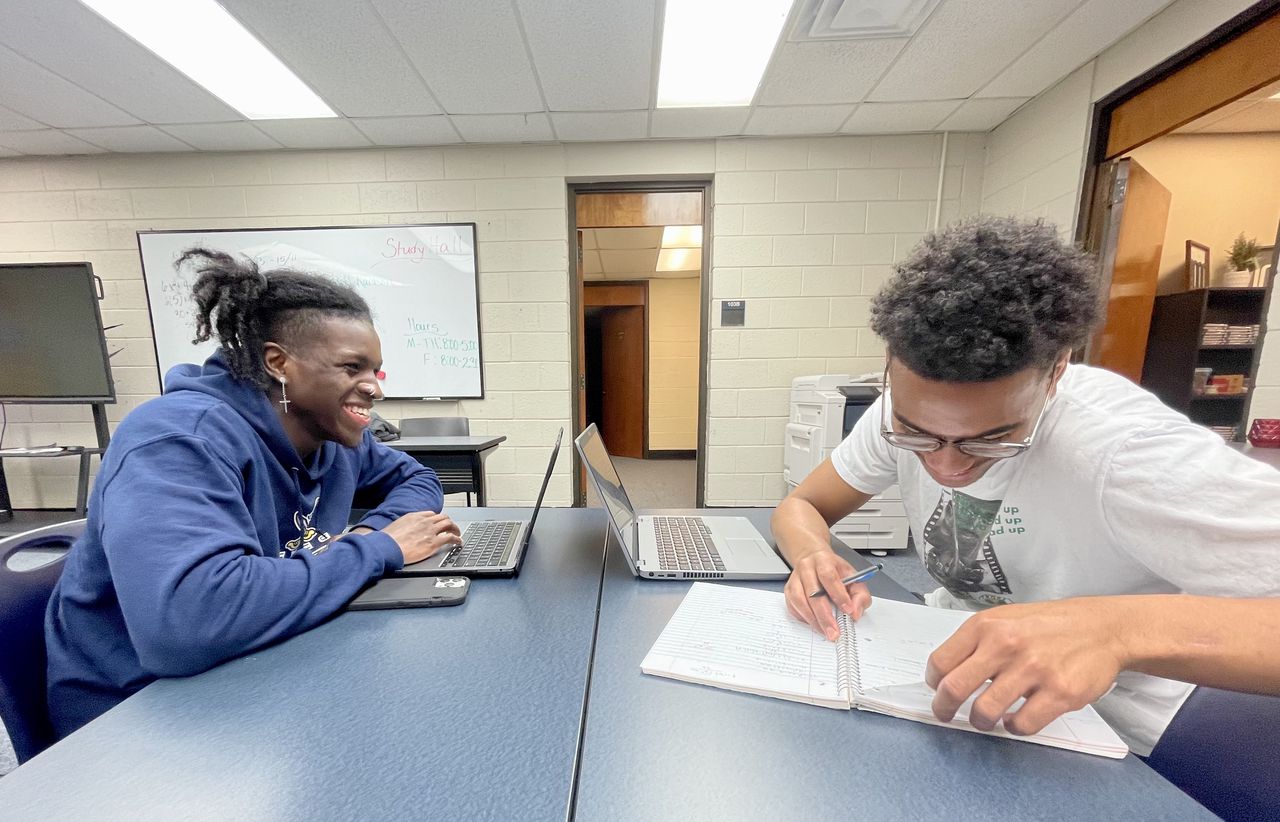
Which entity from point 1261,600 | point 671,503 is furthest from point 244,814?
point 671,503

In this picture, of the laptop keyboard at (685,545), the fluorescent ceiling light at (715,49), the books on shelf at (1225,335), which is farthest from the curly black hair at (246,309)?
the books on shelf at (1225,335)

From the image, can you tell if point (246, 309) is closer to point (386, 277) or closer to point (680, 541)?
point (680, 541)

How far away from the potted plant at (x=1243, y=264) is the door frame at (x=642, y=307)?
425 cm

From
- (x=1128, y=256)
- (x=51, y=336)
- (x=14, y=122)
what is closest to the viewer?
(x=1128, y=256)

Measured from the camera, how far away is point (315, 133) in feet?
8.32

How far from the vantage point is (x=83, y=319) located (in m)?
2.62

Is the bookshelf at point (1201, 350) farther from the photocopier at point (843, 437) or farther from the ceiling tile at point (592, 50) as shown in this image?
the ceiling tile at point (592, 50)

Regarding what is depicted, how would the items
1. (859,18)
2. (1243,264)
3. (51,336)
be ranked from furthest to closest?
(51,336) → (1243,264) → (859,18)

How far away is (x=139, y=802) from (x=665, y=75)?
2700 mm

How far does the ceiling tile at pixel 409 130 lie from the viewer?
7.97 ft

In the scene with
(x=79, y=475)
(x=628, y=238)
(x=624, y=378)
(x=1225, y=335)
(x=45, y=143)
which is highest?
(x=45, y=143)

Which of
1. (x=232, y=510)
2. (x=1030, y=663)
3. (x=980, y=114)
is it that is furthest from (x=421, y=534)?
(x=980, y=114)

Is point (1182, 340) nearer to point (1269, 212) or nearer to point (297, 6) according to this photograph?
point (1269, 212)

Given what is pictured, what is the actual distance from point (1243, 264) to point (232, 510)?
4391 millimetres
